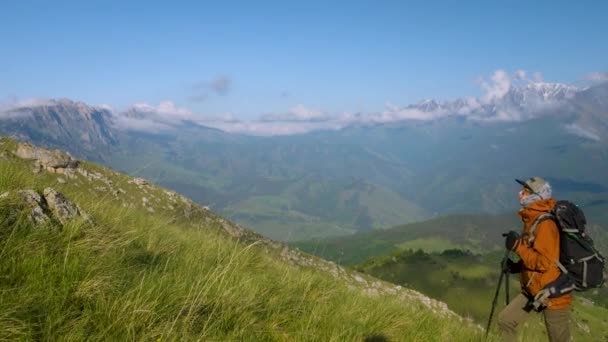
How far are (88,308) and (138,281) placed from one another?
2.18 ft

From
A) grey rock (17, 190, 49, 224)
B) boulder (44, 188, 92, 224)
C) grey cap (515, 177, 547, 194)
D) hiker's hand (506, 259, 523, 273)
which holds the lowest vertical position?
hiker's hand (506, 259, 523, 273)

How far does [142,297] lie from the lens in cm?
346

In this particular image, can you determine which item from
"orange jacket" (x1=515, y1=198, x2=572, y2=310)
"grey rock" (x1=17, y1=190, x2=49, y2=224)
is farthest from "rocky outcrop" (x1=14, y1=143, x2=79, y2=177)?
"orange jacket" (x1=515, y1=198, x2=572, y2=310)

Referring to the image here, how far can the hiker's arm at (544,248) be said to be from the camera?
6801 millimetres

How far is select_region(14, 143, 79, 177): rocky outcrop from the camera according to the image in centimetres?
2752

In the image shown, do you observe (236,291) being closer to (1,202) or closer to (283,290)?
(283,290)

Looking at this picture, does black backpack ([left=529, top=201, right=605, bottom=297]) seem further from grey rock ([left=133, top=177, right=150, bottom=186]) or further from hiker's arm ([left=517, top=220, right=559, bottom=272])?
grey rock ([left=133, top=177, right=150, bottom=186])

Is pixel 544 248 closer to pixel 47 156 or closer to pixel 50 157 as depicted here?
pixel 47 156

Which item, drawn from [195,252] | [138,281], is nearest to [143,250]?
[195,252]

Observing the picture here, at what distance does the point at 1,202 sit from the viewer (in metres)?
4.02

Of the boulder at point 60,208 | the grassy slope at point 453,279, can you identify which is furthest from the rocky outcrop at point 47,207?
the grassy slope at point 453,279

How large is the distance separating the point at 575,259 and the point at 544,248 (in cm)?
52

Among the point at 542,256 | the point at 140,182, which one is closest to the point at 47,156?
the point at 140,182

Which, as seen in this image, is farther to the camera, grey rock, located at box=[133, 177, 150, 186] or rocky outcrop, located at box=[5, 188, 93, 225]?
grey rock, located at box=[133, 177, 150, 186]
